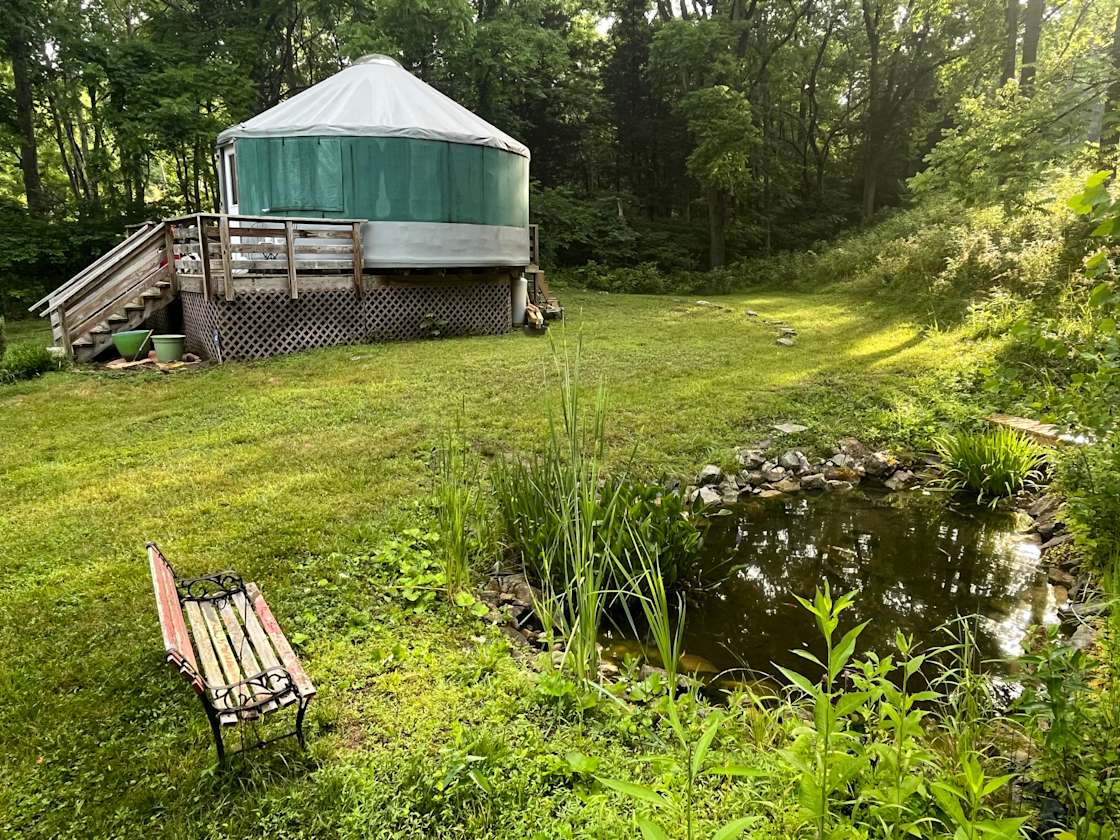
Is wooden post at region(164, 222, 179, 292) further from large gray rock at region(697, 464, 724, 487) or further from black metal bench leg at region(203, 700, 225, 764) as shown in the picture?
black metal bench leg at region(203, 700, 225, 764)

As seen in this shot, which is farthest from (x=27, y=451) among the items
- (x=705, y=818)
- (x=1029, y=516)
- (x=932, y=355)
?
(x=932, y=355)

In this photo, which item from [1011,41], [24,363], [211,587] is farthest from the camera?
[1011,41]

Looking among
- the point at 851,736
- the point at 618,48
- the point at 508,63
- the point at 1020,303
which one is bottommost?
the point at 851,736

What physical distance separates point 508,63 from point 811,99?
10423mm

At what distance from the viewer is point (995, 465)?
4688 mm

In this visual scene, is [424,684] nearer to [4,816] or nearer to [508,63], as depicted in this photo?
[4,816]

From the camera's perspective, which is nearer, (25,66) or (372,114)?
(372,114)

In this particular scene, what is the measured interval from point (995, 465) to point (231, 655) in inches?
186

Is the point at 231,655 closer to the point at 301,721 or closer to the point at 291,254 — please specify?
the point at 301,721

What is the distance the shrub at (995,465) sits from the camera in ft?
15.3

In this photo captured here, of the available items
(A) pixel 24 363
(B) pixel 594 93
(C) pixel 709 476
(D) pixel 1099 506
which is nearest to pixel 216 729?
(C) pixel 709 476

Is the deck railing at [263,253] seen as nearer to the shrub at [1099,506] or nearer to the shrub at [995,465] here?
the shrub at [995,465]

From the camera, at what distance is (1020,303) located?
24.6ft

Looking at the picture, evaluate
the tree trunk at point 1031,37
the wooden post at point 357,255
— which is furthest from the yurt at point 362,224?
the tree trunk at point 1031,37
